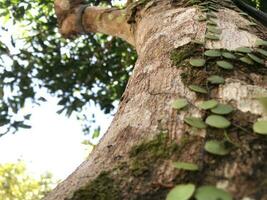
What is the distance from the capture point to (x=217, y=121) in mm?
898

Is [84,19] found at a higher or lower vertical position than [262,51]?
higher

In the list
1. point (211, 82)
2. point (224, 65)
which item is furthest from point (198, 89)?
point (224, 65)

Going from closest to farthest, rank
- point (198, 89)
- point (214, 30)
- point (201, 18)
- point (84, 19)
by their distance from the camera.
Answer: point (198, 89)
point (214, 30)
point (201, 18)
point (84, 19)

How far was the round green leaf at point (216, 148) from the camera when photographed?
0.82m

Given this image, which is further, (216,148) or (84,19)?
(84,19)

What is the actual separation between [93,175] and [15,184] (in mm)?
9275

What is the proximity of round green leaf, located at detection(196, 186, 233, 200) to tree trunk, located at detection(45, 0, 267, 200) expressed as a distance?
0.03 m

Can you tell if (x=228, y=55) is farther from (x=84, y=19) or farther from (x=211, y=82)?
(x=84, y=19)

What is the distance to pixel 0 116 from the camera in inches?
163

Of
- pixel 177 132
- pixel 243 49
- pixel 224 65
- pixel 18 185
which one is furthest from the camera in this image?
pixel 18 185

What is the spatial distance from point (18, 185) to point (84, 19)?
23.9 ft

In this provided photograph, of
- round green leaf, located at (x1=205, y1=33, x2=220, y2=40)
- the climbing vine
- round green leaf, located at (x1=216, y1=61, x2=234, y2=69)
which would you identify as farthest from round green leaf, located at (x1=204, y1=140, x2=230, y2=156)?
round green leaf, located at (x1=205, y1=33, x2=220, y2=40)

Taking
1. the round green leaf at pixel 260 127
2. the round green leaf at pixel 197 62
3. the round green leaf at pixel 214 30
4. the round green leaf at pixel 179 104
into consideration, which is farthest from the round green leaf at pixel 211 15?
the round green leaf at pixel 260 127

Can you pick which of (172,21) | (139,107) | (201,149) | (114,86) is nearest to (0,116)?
(114,86)
